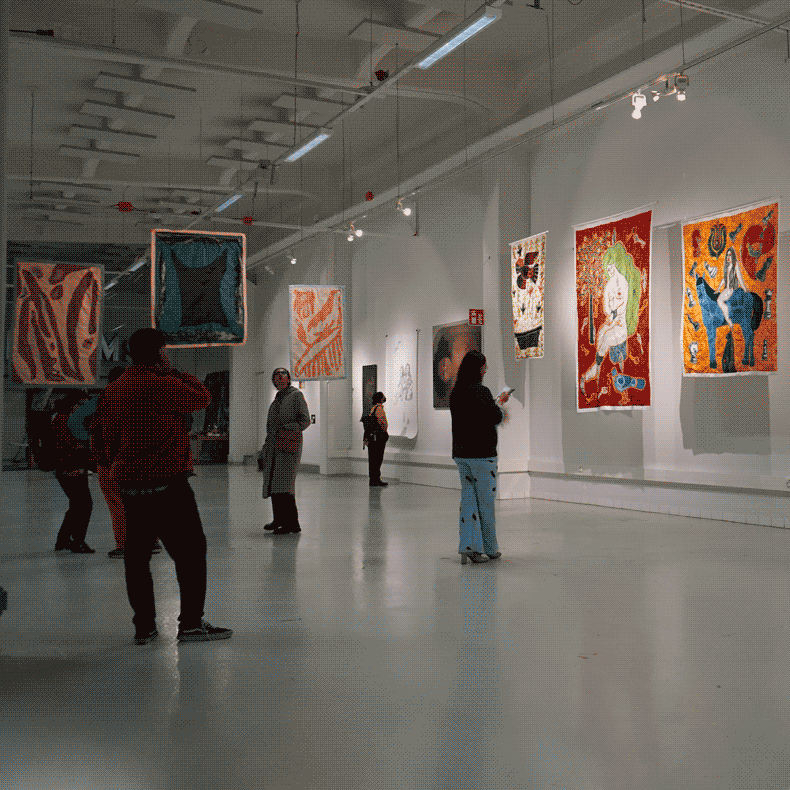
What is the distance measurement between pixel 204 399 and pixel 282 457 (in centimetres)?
397

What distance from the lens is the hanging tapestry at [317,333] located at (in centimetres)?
1347

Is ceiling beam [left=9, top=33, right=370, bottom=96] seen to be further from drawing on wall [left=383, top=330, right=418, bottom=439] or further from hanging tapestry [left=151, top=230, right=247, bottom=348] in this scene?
drawing on wall [left=383, top=330, right=418, bottom=439]

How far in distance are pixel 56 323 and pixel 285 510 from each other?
538 cm

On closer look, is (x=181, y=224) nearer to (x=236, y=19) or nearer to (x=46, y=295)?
(x=46, y=295)

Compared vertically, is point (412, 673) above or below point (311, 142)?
below

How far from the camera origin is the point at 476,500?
6859 millimetres

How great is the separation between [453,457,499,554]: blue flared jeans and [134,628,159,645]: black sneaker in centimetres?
289

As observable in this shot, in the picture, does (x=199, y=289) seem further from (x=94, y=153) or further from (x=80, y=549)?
(x=94, y=153)

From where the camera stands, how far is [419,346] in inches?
623

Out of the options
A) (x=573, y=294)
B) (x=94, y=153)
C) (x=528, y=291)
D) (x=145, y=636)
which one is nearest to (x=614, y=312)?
(x=573, y=294)

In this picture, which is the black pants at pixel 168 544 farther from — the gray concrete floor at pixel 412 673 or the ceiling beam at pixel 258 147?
the ceiling beam at pixel 258 147

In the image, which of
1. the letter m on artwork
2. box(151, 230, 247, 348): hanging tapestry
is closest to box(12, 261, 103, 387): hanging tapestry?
box(151, 230, 247, 348): hanging tapestry

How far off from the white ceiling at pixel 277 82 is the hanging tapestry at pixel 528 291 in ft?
6.77

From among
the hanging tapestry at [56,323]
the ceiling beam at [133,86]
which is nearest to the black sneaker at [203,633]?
the hanging tapestry at [56,323]
